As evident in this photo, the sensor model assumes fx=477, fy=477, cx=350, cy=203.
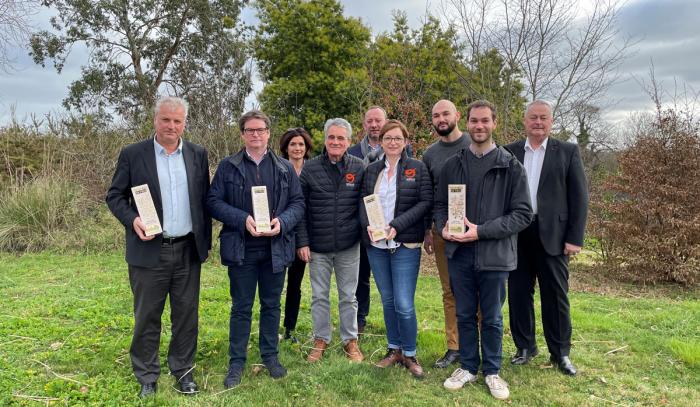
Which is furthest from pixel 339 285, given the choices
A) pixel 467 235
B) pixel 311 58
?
pixel 311 58

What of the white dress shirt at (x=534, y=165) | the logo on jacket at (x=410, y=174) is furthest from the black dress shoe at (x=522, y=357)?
the logo on jacket at (x=410, y=174)

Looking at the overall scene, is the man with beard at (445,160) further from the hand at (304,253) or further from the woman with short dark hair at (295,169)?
the woman with short dark hair at (295,169)

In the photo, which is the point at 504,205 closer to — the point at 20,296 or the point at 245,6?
the point at 20,296

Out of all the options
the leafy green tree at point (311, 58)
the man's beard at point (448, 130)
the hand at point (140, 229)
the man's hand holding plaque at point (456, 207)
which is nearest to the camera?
the hand at point (140, 229)

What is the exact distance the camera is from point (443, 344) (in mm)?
4812

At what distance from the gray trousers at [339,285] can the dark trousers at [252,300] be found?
0.46 metres

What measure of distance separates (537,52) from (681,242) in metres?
4.90

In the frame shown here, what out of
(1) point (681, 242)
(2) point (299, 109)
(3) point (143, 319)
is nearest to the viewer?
(3) point (143, 319)

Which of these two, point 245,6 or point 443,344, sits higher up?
point 245,6

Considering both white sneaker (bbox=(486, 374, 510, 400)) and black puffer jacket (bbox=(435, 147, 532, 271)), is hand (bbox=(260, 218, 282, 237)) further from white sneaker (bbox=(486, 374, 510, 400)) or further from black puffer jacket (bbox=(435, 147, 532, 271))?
white sneaker (bbox=(486, 374, 510, 400))

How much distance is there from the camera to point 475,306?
12.7 ft

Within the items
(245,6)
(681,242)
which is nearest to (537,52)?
(681,242)

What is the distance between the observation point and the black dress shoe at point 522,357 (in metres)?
4.36

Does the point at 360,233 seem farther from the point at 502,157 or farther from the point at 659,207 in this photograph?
the point at 659,207
